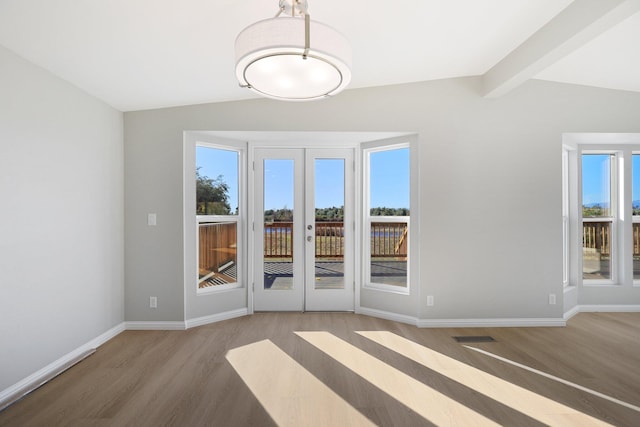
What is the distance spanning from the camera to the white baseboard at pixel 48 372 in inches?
81.4

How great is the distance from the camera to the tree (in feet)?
11.5

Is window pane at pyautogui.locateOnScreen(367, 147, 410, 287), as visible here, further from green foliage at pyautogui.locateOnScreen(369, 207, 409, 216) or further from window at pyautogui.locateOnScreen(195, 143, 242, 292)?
window at pyautogui.locateOnScreen(195, 143, 242, 292)

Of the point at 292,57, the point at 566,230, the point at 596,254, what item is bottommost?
the point at 596,254

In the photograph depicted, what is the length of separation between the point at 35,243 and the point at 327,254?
2.74 metres

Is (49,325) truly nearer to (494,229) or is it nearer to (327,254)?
(327,254)

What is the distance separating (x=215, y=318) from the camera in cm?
354

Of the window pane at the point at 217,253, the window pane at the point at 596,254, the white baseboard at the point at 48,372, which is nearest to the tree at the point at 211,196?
the window pane at the point at 217,253

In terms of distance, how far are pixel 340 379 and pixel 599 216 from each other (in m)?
4.14

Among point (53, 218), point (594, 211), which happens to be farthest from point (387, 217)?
point (53, 218)

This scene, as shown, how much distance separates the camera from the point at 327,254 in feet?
12.8

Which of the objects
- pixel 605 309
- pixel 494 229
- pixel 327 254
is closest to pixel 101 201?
pixel 327 254

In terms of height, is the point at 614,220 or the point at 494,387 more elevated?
the point at 614,220

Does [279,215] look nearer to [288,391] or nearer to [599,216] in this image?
[288,391]

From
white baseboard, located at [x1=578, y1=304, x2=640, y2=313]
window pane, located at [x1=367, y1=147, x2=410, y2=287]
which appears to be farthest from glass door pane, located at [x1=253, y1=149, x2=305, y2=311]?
white baseboard, located at [x1=578, y1=304, x2=640, y2=313]
